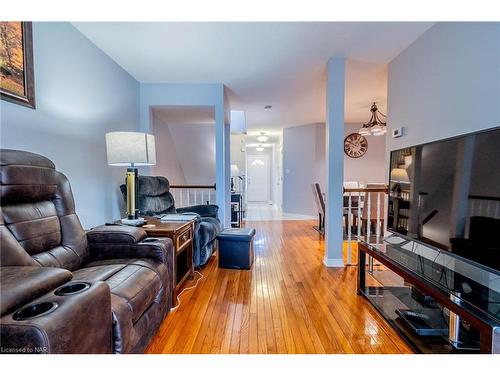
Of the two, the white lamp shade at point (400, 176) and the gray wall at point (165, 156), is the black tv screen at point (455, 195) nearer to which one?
the white lamp shade at point (400, 176)

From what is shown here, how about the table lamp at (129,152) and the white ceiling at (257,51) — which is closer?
the table lamp at (129,152)

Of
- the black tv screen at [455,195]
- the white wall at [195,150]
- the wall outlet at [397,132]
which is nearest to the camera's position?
the black tv screen at [455,195]

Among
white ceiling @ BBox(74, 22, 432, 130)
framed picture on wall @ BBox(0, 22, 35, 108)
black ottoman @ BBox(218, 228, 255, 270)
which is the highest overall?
white ceiling @ BBox(74, 22, 432, 130)

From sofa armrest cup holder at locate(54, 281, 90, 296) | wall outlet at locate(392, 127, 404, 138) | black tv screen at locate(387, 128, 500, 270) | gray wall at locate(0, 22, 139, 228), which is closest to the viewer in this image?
sofa armrest cup holder at locate(54, 281, 90, 296)

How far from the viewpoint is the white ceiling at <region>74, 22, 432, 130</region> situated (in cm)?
223

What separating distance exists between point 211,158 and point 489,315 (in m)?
5.22

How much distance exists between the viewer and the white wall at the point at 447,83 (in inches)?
66.2

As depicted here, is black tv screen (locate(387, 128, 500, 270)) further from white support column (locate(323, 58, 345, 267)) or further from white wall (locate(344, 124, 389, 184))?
white wall (locate(344, 124, 389, 184))

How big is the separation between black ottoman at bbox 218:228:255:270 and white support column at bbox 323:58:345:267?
37.0 inches

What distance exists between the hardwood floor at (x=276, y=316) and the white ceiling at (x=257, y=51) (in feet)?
7.72

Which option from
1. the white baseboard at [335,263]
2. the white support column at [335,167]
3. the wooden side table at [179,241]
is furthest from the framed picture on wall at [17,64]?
the white baseboard at [335,263]

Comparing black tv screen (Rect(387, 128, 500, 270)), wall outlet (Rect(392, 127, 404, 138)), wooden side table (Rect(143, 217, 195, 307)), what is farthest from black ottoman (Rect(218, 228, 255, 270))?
wall outlet (Rect(392, 127, 404, 138))

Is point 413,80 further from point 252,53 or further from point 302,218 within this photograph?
point 302,218

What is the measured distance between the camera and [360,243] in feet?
7.17
